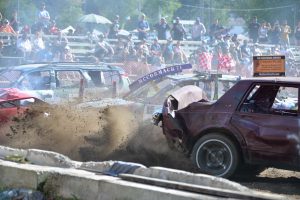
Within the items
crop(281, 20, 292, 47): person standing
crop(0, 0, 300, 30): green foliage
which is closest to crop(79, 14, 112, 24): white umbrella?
crop(0, 0, 300, 30): green foliage

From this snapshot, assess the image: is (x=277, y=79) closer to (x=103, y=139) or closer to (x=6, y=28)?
(x=103, y=139)

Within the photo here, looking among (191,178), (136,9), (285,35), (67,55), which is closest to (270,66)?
(191,178)

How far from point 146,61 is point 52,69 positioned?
6.77 metres

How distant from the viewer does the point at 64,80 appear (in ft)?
49.8

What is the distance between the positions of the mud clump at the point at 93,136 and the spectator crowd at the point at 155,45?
9.22 m

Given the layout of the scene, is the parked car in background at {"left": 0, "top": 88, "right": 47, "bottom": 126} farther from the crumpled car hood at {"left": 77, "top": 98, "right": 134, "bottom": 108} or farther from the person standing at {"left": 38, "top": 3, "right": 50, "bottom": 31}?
the person standing at {"left": 38, "top": 3, "right": 50, "bottom": 31}

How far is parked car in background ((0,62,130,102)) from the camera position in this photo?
14.6 m

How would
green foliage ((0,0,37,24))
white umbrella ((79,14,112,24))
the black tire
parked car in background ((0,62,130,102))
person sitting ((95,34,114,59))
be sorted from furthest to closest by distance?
1. white umbrella ((79,14,112,24))
2. green foliage ((0,0,37,24))
3. person sitting ((95,34,114,59))
4. parked car in background ((0,62,130,102))
5. the black tire

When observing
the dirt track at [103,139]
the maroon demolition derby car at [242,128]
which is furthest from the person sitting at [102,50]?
the maroon demolition derby car at [242,128]

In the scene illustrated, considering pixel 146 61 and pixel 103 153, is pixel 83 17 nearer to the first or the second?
pixel 146 61

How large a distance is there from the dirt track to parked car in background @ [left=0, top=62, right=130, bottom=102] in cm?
319

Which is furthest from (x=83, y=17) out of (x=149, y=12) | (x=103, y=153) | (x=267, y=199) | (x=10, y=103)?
(x=267, y=199)

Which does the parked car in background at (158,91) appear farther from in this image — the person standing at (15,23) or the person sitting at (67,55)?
the person standing at (15,23)

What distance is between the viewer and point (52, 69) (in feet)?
49.2
